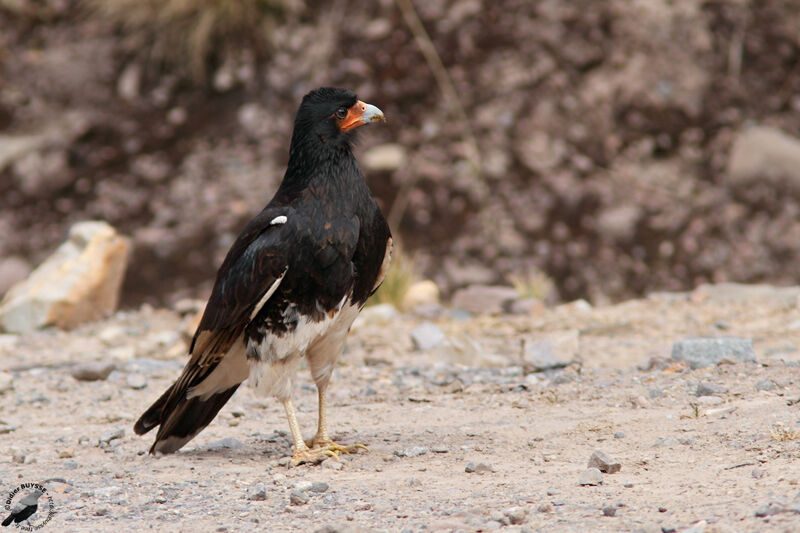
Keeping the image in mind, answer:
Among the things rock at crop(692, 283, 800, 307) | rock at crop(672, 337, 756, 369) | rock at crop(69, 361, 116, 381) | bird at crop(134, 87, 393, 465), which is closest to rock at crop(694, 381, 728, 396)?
rock at crop(672, 337, 756, 369)

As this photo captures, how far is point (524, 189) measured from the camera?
30.2 feet

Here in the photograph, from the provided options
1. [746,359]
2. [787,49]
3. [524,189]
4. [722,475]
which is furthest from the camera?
[787,49]

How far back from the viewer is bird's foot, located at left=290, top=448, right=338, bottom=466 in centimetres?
409

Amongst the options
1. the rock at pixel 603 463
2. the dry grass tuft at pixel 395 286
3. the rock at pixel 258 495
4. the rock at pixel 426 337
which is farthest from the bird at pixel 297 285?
the dry grass tuft at pixel 395 286

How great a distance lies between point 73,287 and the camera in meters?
7.34

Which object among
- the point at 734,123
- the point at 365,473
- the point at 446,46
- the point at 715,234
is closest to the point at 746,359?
the point at 365,473

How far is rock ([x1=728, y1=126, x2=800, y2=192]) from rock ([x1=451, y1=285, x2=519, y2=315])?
293cm

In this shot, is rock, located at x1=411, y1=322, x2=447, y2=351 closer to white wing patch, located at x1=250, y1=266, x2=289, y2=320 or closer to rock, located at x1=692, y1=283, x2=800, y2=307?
rock, located at x1=692, y1=283, x2=800, y2=307

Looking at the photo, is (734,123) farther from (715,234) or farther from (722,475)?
(722,475)

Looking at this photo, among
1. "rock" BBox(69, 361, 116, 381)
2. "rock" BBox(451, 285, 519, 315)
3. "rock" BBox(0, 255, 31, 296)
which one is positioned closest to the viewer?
"rock" BBox(69, 361, 116, 381)

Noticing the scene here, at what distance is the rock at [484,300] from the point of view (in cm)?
748

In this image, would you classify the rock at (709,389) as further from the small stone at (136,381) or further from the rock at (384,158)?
the rock at (384,158)

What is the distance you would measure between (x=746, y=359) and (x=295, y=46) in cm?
686

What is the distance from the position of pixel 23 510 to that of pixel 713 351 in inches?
130
